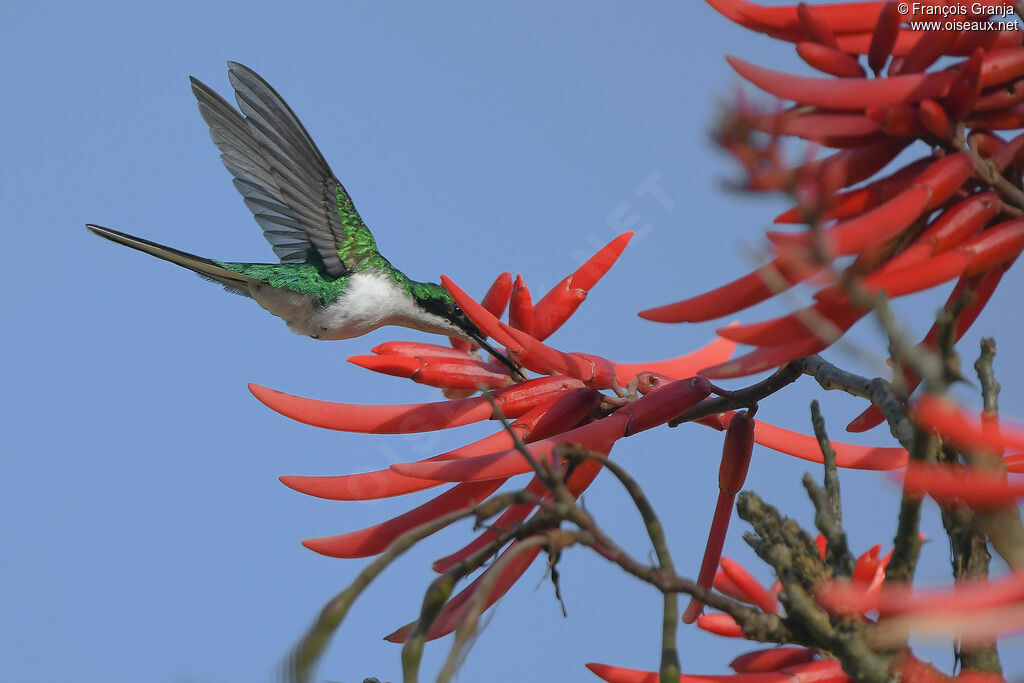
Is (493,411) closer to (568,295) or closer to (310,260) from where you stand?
(568,295)

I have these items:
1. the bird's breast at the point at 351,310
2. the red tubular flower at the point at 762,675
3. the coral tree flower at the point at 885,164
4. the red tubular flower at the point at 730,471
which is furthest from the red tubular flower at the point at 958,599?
the bird's breast at the point at 351,310

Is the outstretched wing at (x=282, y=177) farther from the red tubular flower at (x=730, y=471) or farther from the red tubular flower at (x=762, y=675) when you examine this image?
the red tubular flower at (x=762, y=675)

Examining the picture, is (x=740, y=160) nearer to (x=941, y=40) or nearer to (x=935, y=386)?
(x=935, y=386)

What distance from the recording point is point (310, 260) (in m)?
2.67

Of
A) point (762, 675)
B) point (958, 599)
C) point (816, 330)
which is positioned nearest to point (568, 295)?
point (762, 675)

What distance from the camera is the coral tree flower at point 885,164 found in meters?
0.81

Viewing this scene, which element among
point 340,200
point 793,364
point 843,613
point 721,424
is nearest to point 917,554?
point 843,613

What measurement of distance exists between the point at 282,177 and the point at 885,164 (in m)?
1.81

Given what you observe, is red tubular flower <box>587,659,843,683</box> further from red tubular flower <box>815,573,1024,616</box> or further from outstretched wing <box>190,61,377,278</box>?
outstretched wing <box>190,61,377,278</box>

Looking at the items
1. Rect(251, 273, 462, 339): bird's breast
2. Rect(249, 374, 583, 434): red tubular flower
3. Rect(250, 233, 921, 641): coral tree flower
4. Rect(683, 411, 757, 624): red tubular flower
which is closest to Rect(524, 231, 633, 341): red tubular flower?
Rect(250, 233, 921, 641): coral tree flower

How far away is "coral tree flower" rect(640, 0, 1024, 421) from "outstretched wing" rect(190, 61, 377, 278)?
1.47 meters

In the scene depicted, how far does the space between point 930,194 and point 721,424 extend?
48 centimetres

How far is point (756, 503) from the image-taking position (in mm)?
835

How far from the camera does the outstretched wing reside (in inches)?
89.7
